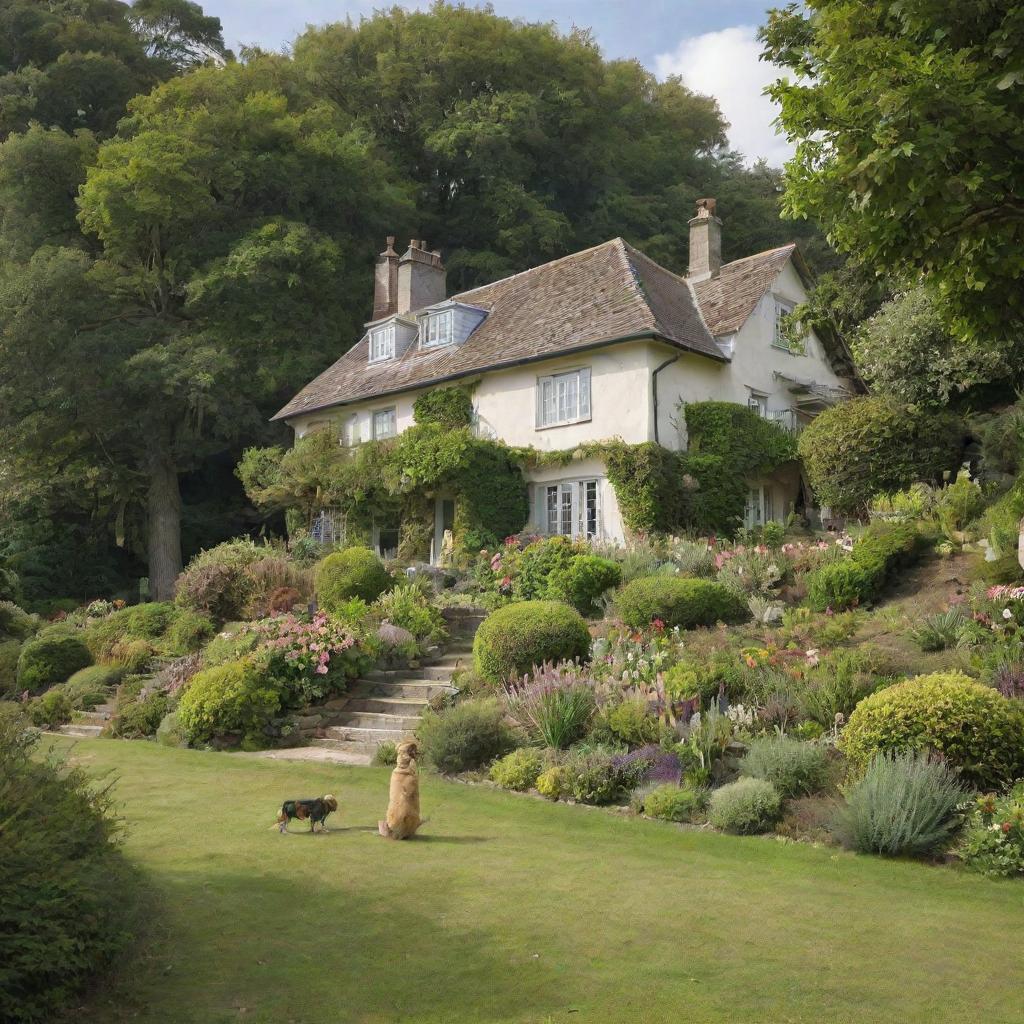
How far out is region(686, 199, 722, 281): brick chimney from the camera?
91.5 ft

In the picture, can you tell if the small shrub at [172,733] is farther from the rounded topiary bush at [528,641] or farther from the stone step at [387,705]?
the rounded topiary bush at [528,641]

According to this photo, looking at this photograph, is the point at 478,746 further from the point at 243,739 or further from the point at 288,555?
the point at 288,555

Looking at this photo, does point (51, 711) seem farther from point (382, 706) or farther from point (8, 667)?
point (382, 706)

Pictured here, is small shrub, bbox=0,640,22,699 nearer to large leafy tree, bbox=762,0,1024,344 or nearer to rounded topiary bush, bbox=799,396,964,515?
large leafy tree, bbox=762,0,1024,344

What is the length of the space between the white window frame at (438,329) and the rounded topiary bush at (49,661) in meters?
12.9

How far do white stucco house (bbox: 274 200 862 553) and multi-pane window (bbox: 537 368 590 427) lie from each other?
0.03 meters

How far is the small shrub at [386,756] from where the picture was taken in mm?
11984

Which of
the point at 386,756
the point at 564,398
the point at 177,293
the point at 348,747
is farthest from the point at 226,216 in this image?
the point at 386,756

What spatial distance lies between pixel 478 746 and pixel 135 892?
21.4ft

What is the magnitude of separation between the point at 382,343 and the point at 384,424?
10.3ft

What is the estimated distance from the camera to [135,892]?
5129 mm

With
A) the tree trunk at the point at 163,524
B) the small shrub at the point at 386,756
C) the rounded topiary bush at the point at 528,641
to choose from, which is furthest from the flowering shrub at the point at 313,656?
the tree trunk at the point at 163,524

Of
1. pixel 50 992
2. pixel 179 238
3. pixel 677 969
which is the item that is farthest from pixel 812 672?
pixel 179 238

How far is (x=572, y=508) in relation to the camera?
78.1ft
